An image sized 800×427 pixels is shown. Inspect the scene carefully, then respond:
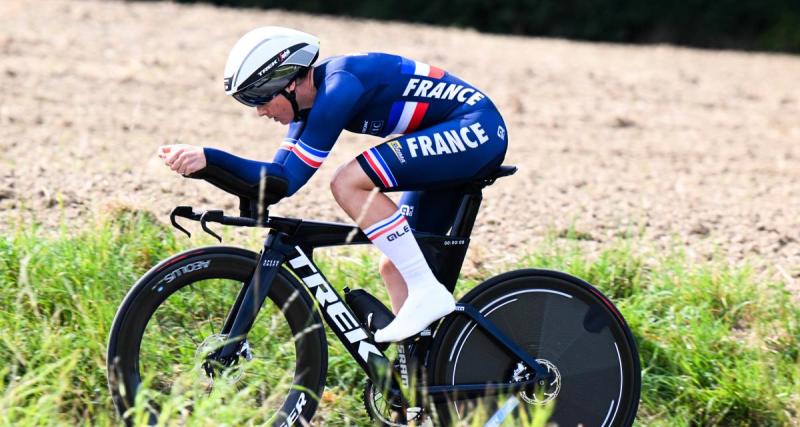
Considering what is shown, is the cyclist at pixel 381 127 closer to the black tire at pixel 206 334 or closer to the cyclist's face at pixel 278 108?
the cyclist's face at pixel 278 108

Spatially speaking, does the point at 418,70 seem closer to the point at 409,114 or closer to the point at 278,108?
the point at 409,114

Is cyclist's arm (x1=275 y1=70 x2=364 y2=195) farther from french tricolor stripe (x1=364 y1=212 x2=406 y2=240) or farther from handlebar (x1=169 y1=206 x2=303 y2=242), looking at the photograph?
french tricolor stripe (x1=364 y1=212 x2=406 y2=240)

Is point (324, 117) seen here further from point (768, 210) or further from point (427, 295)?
point (768, 210)

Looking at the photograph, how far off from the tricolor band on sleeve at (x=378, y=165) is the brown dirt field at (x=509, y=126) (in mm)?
1915

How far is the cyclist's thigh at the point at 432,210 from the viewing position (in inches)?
162

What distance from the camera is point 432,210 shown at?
4137mm

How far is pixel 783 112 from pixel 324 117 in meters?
9.03

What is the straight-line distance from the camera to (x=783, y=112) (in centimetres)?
1138

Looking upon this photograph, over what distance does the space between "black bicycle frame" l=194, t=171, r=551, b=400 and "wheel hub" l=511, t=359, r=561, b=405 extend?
20 millimetres

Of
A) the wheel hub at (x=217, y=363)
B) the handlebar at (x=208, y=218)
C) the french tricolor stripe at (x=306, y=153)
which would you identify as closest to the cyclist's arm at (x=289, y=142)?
the french tricolor stripe at (x=306, y=153)

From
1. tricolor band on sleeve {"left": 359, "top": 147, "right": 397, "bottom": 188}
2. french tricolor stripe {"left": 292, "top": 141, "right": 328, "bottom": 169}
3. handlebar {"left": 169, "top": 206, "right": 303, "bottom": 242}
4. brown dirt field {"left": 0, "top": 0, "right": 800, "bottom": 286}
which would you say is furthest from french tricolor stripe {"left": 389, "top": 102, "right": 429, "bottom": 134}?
brown dirt field {"left": 0, "top": 0, "right": 800, "bottom": 286}

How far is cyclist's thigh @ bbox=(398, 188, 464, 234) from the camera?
4113 millimetres

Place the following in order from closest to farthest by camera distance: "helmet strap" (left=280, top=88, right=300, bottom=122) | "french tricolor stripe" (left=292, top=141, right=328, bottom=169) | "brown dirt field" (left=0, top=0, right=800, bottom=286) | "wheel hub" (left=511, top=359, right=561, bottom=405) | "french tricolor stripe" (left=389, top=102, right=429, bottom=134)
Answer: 1. "french tricolor stripe" (left=292, top=141, right=328, bottom=169)
2. "helmet strap" (left=280, top=88, right=300, bottom=122)
3. "french tricolor stripe" (left=389, top=102, right=429, bottom=134)
4. "wheel hub" (left=511, top=359, right=561, bottom=405)
5. "brown dirt field" (left=0, top=0, right=800, bottom=286)

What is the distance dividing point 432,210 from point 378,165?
473mm
